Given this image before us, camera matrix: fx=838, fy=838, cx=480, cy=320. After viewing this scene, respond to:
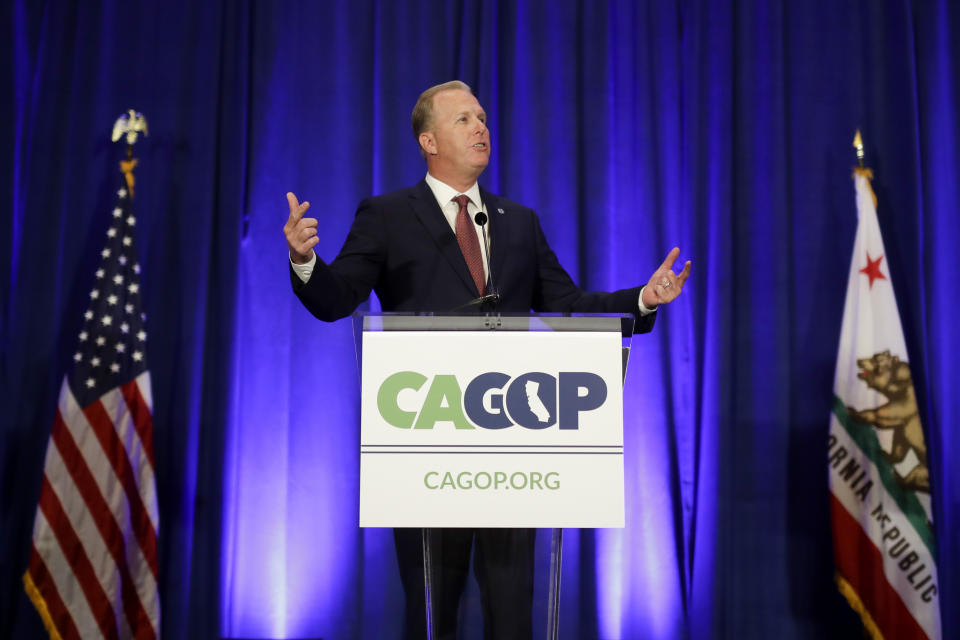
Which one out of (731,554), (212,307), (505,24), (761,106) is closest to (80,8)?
(212,307)

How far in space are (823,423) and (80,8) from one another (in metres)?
3.95

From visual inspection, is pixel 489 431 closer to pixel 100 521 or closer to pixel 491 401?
pixel 491 401

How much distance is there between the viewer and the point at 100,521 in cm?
334

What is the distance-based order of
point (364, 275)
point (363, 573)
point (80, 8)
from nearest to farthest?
1. point (364, 275)
2. point (363, 573)
3. point (80, 8)

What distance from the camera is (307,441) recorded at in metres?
3.73

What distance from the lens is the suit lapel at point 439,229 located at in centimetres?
218

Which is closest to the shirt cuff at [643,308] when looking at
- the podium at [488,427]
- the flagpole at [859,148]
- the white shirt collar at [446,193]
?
the podium at [488,427]

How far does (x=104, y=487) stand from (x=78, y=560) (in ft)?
0.96

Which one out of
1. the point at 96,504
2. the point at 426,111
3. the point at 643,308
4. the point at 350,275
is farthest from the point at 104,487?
the point at 643,308

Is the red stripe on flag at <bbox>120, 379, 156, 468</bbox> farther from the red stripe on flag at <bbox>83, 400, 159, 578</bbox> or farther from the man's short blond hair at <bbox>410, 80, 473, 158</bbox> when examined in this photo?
the man's short blond hair at <bbox>410, 80, 473, 158</bbox>

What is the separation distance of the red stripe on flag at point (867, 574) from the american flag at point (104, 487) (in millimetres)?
2829

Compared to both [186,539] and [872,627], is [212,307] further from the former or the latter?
[872,627]

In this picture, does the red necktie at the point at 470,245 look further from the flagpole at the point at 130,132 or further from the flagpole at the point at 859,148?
the flagpole at the point at 859,148

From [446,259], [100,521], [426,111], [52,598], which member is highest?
[426,111]
